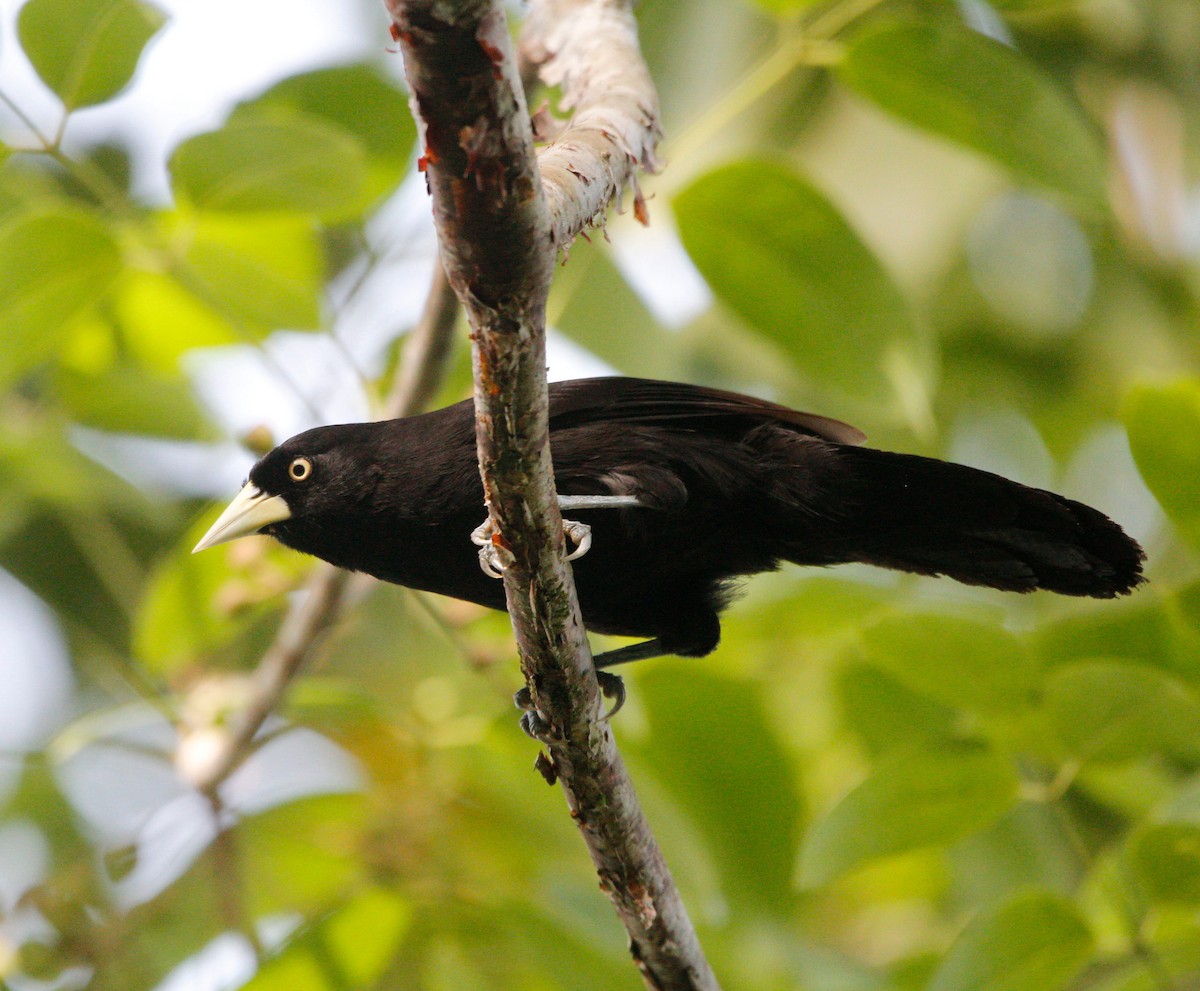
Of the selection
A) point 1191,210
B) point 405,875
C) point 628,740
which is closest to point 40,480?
point 405,875

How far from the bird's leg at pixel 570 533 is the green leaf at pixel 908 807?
0.77 meters

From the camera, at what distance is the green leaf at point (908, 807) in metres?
2.58

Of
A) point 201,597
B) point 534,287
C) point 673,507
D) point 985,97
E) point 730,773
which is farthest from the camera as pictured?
point 201,597

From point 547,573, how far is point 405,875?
1.61m

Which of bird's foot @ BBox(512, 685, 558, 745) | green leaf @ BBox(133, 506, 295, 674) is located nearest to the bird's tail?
bird's foot @ BBox(512, 685, 558, 745)

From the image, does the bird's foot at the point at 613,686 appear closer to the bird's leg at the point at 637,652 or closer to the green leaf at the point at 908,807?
the bird's leg at the point at 637,652

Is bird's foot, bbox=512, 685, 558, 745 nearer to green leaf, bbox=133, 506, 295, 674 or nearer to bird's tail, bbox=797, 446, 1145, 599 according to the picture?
bird's tail, bbox=797, 446, 1145, 599

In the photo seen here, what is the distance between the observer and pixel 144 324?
4.27 meters

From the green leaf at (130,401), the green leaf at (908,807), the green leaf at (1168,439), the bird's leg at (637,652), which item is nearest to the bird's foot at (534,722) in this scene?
the bird's leg at (637,652)

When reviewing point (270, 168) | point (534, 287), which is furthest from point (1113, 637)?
point (270, 168)

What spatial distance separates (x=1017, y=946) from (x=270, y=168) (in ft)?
7.70

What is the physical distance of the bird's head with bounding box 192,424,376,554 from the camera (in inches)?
121

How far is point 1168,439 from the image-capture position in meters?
2.56

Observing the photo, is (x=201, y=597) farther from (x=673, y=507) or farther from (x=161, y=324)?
(x=673, y=507)
